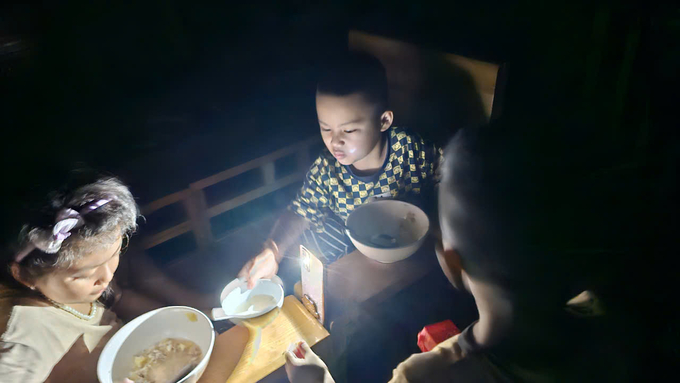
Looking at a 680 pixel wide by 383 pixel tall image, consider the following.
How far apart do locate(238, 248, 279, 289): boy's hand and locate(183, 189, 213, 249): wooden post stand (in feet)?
0.94

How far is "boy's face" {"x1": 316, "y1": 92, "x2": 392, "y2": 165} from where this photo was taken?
1059 mm

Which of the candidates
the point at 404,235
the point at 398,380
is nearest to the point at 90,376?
the point at 398,380

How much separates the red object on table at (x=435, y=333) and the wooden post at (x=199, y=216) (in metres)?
0.90

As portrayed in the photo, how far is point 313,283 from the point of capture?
93 centimetres

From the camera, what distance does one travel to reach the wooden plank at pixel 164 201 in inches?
44.7

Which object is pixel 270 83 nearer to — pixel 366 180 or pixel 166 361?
pixel 366 180

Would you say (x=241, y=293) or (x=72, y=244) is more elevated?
(x=72, y=244)

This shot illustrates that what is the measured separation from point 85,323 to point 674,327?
1236mm

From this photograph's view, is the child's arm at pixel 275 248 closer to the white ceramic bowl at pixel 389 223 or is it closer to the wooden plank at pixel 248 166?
the wooden plank at pixel 248 166

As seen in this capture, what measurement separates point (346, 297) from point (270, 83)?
2.76 ft

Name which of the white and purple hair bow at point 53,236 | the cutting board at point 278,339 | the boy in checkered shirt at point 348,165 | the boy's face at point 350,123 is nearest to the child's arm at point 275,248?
the boy in checkered shirt at point 348,165

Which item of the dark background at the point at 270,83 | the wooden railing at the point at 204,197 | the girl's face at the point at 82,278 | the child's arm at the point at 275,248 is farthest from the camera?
the wooden railing at the point at 204,197

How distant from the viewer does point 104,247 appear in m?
0.84

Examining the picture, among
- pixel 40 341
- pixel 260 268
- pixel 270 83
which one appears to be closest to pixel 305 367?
pixel 260 268
